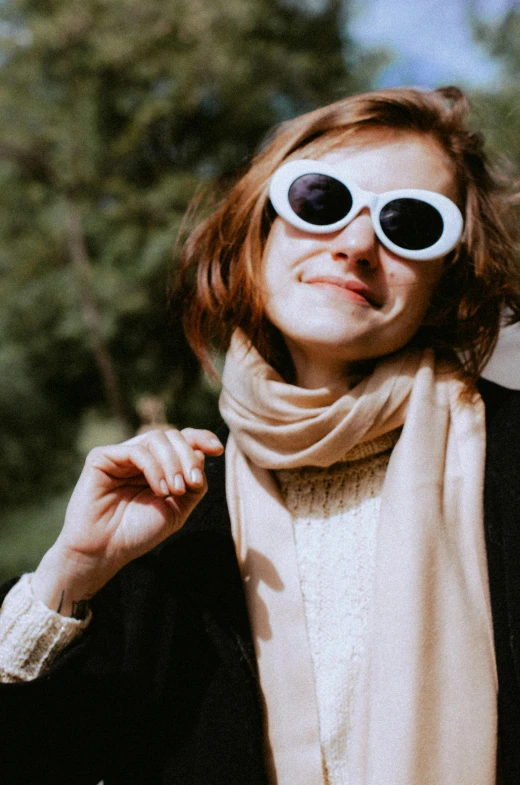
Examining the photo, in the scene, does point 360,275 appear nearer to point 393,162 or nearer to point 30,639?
point 393,162

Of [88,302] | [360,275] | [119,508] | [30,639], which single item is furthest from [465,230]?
[88,302]


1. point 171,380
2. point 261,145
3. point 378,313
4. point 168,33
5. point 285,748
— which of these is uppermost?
point 168,33

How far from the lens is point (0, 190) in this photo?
9.95 m

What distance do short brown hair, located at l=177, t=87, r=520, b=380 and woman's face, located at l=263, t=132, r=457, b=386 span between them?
0.23ft

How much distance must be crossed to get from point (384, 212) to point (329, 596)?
0.88 m

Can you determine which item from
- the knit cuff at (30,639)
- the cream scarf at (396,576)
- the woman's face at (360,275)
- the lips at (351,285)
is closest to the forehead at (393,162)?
the woman's face at (360,275)

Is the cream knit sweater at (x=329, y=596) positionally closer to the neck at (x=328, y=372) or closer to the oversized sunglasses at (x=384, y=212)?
the neck at (x=328, y=372)

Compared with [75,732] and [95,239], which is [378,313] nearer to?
[75,732]

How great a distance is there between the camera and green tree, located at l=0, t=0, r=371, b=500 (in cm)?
873

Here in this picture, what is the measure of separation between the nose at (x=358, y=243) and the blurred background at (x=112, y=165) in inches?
285

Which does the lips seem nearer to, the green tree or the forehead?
the forehead

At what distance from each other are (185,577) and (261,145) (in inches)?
49.3

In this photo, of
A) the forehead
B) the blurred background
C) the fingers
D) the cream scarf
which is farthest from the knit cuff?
the blurred background

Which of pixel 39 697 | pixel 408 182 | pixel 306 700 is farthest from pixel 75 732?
pixel 408 182
